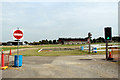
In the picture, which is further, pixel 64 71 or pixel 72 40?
pixel 72 40

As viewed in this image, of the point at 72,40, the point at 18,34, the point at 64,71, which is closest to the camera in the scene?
the point at 64,71

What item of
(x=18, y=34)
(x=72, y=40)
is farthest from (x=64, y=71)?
(x=72, y=40)

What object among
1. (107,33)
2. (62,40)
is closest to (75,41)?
(62,40)

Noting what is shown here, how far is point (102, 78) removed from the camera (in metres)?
6.18

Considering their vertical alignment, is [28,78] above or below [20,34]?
below

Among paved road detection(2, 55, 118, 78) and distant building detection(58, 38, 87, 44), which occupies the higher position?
distant building detection(58, 38, 87, 44)

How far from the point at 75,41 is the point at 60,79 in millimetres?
143734

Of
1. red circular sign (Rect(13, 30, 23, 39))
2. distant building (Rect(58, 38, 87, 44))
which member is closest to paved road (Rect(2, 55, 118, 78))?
red circular sign (Rect(13, 30, 23, 39))

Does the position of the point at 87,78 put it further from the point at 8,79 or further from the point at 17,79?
the point at 8,79

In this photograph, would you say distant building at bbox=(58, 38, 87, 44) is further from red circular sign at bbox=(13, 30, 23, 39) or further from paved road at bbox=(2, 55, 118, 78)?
red circular sign at bbox=(13, 30, 23, 39)

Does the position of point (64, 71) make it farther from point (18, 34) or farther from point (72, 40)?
point (72, 40)

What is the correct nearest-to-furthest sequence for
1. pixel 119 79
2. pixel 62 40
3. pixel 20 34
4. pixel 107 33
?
1. pixel 119 79
2. pixel 20 34
3. pixel 107 33
4. pixel 62 40

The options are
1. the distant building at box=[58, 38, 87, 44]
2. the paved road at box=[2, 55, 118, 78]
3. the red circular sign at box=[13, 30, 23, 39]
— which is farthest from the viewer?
the distant building at box=[58, 38, 87, 44]

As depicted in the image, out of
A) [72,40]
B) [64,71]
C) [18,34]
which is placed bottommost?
[64,71]
